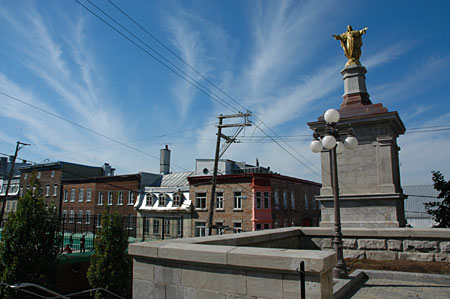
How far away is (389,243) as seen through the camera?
920 cm

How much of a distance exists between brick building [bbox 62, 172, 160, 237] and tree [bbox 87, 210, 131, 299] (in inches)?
936

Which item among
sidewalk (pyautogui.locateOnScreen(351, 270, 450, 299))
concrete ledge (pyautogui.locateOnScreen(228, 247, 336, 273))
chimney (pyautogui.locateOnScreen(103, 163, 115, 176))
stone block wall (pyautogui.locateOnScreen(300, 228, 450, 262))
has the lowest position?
sidewalk (pyautogui.locateOnScreen(351, 270, 450, 299))

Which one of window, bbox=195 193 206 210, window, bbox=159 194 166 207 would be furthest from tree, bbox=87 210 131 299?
window, bbox=159 194 166 207

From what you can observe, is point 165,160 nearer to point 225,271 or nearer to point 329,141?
point 329,141

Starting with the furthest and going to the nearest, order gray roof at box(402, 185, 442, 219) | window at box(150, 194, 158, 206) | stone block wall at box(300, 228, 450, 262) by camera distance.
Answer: gray roof at box(402, 185, 442, 219) → window at box(150, 194, 158, 206) → stone block wall at box(300, 228, 450, 262)

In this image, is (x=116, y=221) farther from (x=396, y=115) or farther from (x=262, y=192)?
(x=262, y=192)

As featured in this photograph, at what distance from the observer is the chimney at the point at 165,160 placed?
4691cm

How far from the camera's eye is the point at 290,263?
3822 mm

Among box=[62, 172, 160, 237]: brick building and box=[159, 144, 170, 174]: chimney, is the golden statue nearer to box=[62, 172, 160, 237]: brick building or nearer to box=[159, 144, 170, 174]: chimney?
box=[62, 172, 160, 237]: brick building

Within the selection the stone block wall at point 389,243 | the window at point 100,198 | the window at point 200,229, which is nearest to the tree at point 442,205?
the stone block wall at point 389,243

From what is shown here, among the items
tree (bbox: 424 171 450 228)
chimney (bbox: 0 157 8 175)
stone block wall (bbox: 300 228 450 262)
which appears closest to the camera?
stone block wall (bbox: 300 228 450 262)

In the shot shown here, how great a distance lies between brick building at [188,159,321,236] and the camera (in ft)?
111

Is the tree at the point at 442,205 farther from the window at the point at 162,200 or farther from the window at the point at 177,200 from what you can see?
the window at the point at 162,200

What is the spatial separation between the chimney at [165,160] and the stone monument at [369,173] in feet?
121
